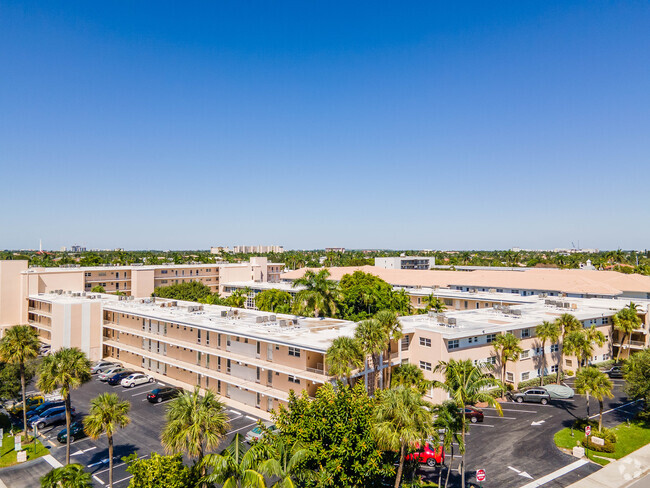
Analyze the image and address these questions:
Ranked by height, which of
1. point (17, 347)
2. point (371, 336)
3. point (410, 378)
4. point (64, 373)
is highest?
point (371, 336)

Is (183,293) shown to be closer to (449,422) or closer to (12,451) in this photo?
(12,451)

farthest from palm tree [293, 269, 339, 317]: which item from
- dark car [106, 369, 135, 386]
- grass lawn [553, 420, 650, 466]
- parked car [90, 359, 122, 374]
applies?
grass lawn [553, 420, 650, 466]

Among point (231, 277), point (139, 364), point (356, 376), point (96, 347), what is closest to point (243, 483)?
point (356, 376)

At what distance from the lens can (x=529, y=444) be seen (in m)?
32.2

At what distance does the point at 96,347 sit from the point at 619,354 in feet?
244

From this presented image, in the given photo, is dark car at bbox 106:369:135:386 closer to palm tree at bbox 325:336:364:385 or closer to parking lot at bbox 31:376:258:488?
parking lot at bbox 31:376:258:488

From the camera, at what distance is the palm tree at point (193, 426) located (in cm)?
2123

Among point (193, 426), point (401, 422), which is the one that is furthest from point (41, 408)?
point (401, 422)

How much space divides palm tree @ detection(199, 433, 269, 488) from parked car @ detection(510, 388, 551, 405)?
31.9 m

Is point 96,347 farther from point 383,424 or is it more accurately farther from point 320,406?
point 383,424

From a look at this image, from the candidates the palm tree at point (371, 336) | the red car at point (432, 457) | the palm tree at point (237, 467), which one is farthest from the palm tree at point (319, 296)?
the palm tree at point (237, 467)

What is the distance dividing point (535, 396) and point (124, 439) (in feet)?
129

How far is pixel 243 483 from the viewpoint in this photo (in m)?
17.6

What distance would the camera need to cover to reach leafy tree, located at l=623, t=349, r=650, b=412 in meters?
35.5
